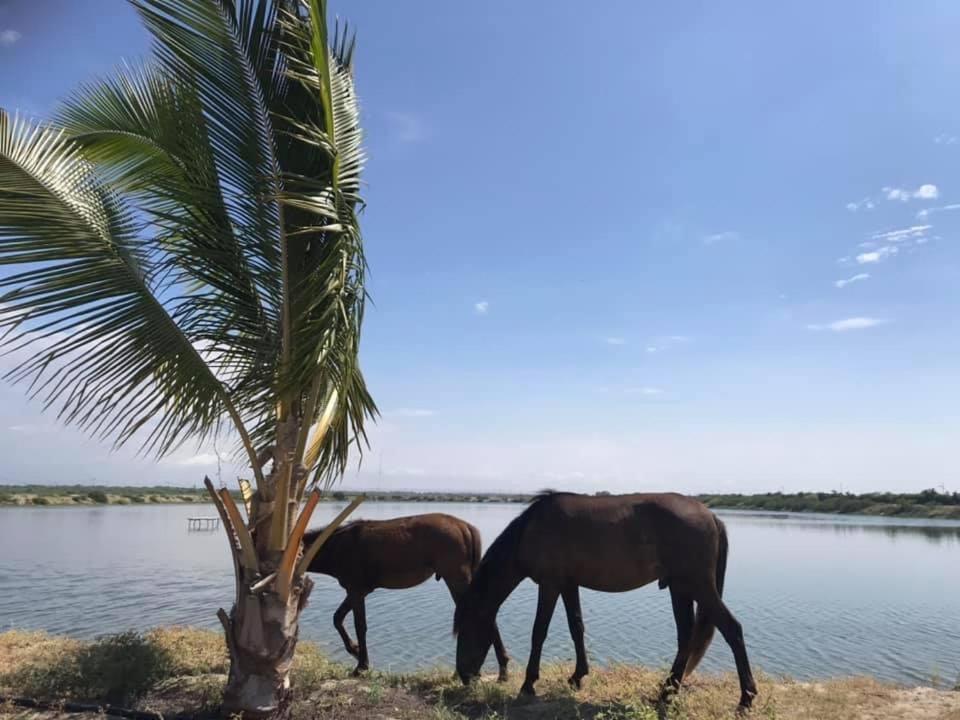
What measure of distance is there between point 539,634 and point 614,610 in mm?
9497

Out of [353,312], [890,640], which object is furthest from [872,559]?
[353,312]

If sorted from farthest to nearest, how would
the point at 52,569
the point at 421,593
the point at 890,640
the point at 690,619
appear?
the point at 52,569 → the point at 421,593 → the point at 890,640 → the point at 690,619

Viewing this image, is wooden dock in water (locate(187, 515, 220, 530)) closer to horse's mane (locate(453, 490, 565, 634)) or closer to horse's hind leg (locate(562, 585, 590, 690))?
horse's mane (locate(453, 490, 565, 634))

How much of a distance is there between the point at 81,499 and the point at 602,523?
95899 mm

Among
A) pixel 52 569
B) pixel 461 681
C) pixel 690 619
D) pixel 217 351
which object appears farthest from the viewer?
pixel 52 569

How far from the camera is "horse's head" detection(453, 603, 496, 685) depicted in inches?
298

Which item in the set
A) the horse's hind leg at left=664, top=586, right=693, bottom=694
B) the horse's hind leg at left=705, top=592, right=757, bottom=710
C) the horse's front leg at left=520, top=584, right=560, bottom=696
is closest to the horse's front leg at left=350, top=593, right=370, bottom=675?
the horse's front leg at left=520, top=584, right=560, bottom=696

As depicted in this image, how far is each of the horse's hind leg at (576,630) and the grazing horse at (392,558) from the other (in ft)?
5.92

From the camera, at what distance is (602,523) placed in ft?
24.1

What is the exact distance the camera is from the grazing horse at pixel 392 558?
29.3 ft

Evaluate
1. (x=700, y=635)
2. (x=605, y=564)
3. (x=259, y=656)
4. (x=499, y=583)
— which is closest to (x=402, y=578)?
(x=499, y=583)

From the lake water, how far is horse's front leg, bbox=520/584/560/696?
1.69m

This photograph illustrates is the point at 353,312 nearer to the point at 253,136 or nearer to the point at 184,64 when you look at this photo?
the point at 253,136

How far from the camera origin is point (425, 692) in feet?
23.8
